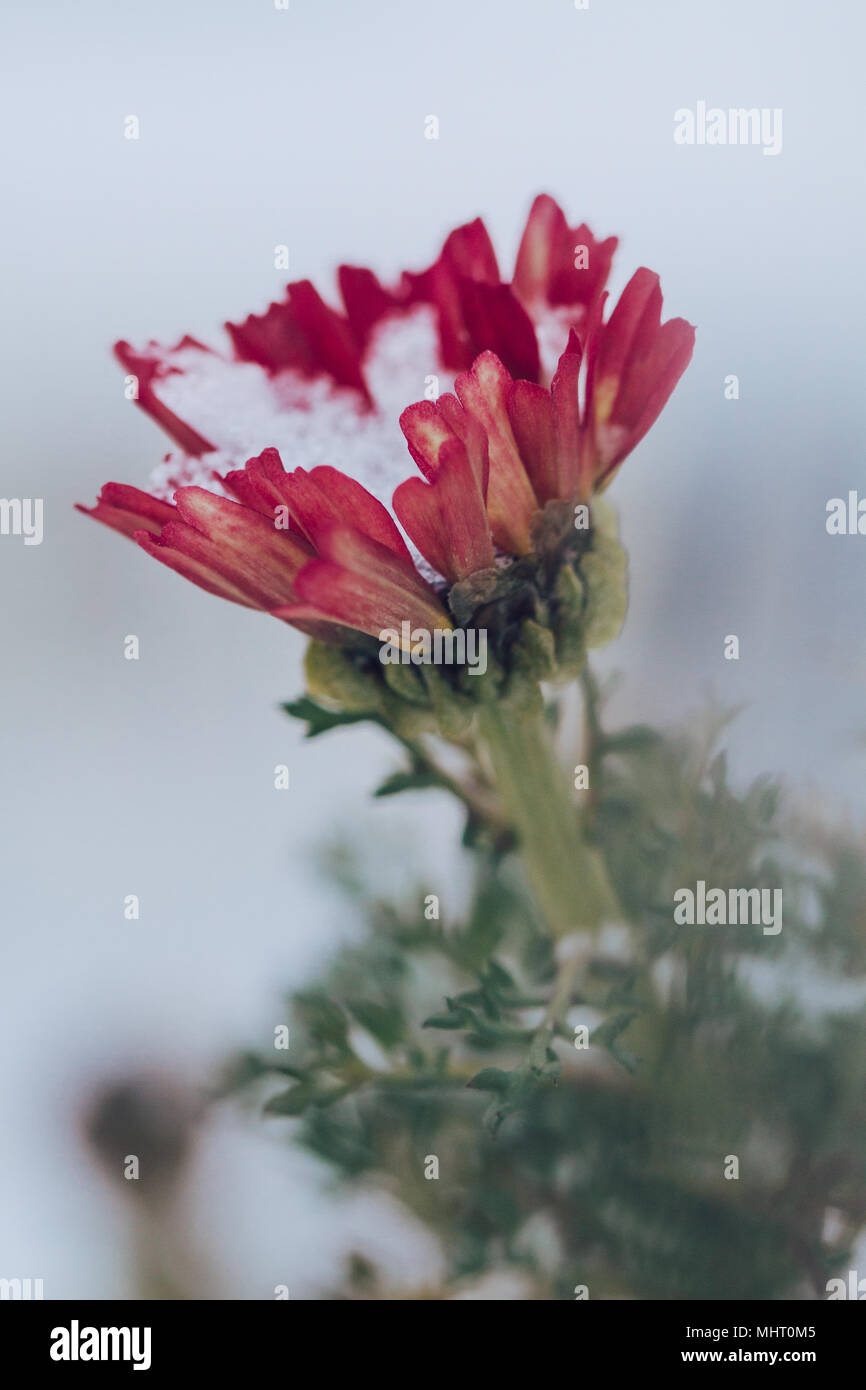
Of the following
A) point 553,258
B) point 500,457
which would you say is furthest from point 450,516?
point 553,258

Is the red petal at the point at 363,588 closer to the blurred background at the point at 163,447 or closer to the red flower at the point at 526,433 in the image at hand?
the red flower at the point at 526,433

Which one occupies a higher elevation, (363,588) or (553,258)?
(553,258)

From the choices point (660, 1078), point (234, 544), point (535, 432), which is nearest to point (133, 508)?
point (234, 544)

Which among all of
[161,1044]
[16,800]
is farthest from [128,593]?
[161,1044]

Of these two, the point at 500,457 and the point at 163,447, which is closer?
the point at 500,457

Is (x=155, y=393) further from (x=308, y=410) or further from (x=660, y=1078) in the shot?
(x=660, y=1078)

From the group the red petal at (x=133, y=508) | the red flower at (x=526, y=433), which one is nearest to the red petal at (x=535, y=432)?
the red flower at (x=526, y=433)

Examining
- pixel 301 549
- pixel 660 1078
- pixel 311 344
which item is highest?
pixel 311 344
